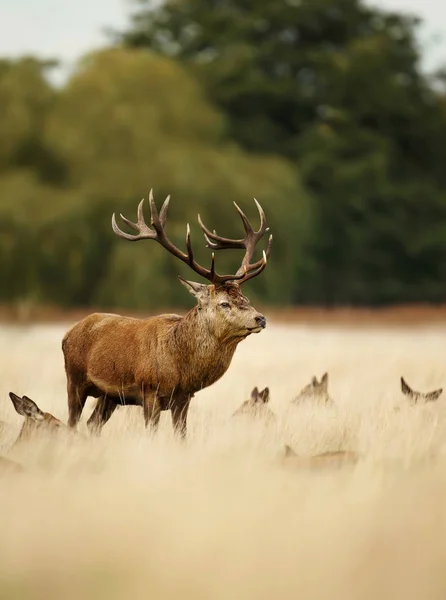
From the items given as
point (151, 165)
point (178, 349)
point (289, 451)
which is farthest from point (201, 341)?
point (151, 165)

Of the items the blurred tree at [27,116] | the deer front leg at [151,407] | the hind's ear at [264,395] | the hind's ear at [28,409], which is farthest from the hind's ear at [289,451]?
the blurred tree at [27,116]

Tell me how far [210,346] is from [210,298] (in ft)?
1.01

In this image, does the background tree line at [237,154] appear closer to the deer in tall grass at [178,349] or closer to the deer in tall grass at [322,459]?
the deer in tall grass at [178,349]

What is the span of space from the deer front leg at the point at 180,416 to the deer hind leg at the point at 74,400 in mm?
807

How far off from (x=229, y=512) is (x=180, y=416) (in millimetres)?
2291

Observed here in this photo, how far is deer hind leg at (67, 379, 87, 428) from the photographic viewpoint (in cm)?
789

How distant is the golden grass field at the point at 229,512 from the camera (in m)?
4.29

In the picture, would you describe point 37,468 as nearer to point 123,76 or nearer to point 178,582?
point 178,582

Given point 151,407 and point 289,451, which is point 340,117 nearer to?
point 151,407

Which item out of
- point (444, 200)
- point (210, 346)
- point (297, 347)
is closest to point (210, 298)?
point (210, 346)

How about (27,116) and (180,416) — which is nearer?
(180,416)

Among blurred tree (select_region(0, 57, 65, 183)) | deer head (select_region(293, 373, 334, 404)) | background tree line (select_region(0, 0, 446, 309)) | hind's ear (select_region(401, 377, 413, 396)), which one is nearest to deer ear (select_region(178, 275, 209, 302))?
deer head (select_region(293, 373, 334, 404))

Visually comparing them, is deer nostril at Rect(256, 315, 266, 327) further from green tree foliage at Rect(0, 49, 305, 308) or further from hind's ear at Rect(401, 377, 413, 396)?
green tree foliage at Rect(0, 49, 305, 308)

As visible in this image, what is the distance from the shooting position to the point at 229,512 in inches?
200
